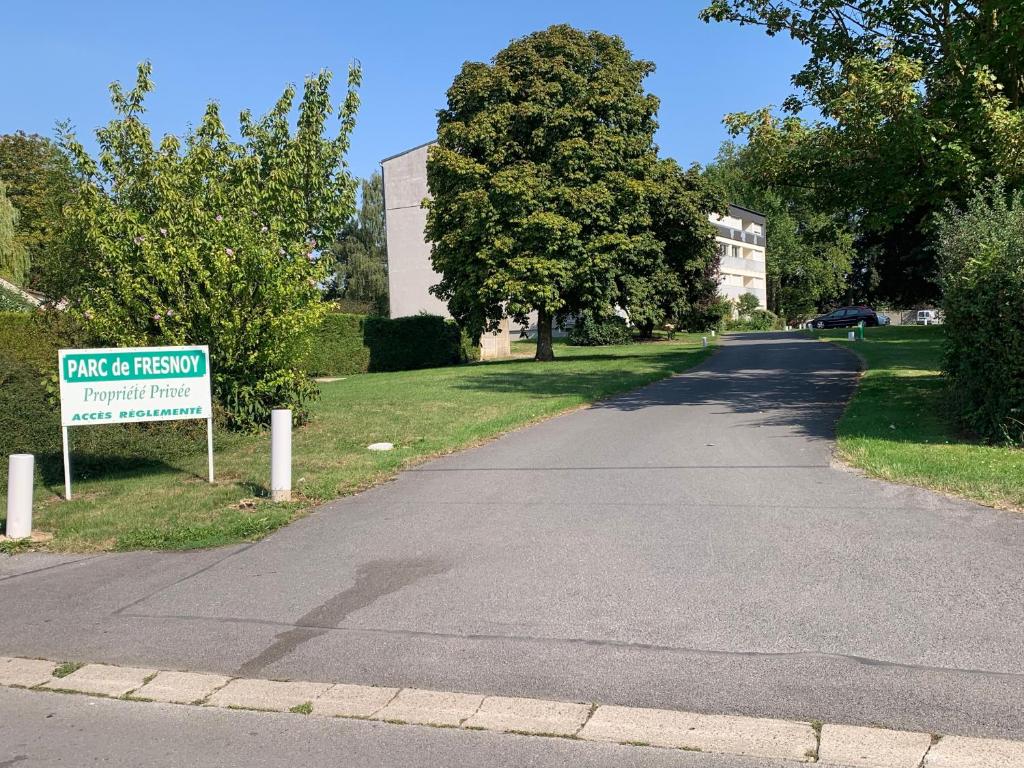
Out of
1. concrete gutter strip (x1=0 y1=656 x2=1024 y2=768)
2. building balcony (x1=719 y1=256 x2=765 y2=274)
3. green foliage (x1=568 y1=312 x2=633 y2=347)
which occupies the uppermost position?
building balcony (x1=719 y1=256 x2=765 y2=274)

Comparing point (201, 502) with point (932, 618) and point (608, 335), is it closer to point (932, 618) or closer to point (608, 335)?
point (932, 618)

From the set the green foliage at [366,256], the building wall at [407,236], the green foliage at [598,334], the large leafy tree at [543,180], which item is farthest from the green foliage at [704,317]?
the green foliage at [366,256]

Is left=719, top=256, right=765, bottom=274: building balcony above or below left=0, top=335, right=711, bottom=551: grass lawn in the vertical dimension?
above

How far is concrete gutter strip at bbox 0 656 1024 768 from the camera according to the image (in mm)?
3518

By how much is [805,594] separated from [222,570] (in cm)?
414

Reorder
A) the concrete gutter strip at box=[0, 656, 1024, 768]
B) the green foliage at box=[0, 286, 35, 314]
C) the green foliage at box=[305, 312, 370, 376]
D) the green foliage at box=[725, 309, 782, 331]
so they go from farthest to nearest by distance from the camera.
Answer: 1. the green foliage at box=[725, 309, 782, 331]
2. the green foliage at box=[305, 312, 370, 376]
3. the green foliage at box=[0, 286, 35, 314]
4. the concrete gutter strip at box=[0, 656, 1024, 768]

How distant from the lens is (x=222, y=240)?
13.0m

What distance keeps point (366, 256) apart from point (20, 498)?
75.0 meters

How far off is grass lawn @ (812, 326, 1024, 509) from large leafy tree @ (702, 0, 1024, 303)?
2972 millimetres

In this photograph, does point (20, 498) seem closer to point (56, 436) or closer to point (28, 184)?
point (56, 436)

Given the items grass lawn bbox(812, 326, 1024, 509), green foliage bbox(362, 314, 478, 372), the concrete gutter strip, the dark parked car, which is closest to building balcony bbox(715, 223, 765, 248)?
the dark parked car

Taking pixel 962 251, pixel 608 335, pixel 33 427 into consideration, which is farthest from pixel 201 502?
pixel 608 335

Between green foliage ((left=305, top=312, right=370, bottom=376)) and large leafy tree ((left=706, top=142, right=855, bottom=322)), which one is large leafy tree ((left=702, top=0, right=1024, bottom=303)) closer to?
green foliage ((left=305, top=312, right=370, bottom=376))

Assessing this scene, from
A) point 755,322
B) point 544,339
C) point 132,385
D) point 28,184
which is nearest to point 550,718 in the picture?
point 132,385
